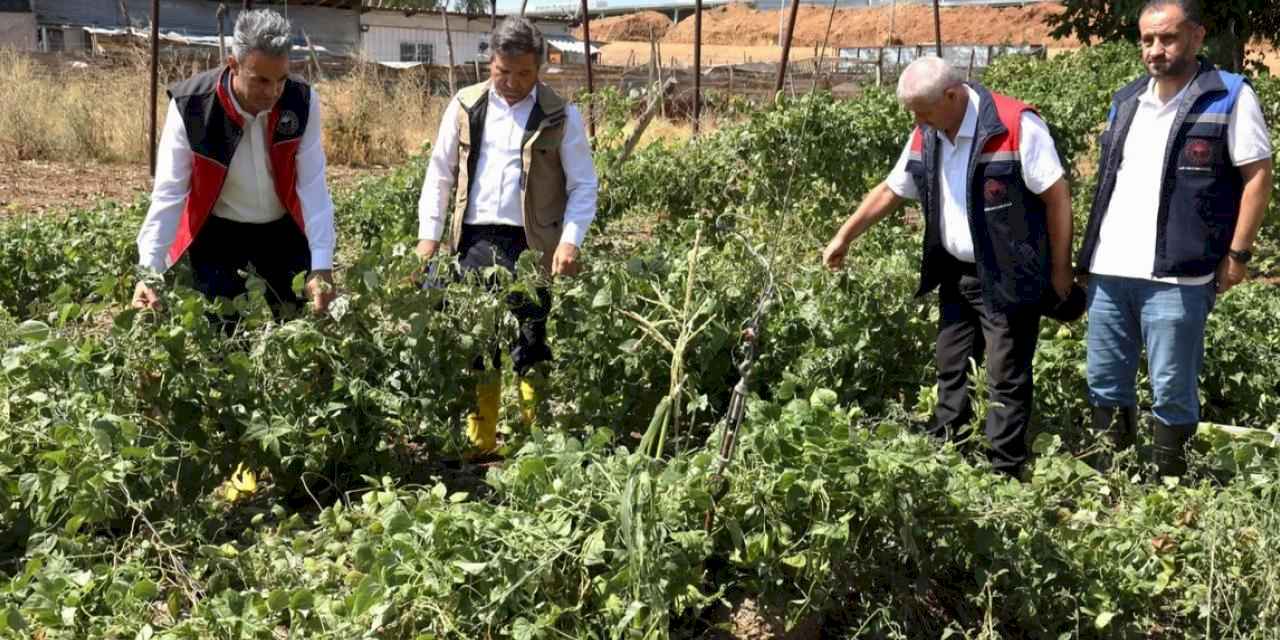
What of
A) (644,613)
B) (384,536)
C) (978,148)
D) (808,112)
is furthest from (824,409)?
(808,112)

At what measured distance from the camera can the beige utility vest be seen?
399 centimetres

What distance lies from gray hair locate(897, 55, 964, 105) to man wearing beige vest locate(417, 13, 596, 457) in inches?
44.6

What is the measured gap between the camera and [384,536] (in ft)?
8.59

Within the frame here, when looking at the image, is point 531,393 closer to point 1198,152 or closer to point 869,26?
point 1198,152

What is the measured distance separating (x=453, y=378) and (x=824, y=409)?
1.46 meters

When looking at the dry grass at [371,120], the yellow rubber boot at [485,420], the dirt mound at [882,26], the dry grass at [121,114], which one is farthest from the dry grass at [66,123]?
the dirt mound at [882,26]

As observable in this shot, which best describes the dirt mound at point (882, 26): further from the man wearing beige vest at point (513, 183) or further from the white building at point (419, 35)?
the man wearing beige vest at point (513, 183)

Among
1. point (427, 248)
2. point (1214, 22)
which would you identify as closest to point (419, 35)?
point (1214, 22)

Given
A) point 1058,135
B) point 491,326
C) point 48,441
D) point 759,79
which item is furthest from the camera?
point 759,79

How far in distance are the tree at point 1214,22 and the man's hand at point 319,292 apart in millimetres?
9498

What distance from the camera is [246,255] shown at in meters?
3.81

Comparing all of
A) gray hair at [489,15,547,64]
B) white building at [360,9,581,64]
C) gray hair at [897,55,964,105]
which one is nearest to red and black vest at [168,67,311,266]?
gray hair at [489,15,547,64]

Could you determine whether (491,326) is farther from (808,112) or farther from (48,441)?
(808,112)

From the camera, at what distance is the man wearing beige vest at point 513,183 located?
3.99 metres
